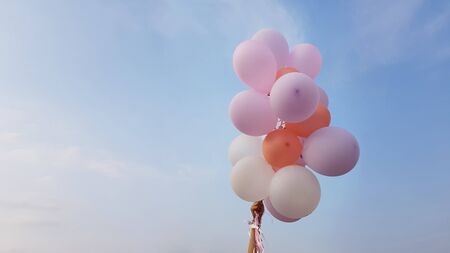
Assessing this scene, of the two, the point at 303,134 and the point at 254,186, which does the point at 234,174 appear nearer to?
the point at 254,186

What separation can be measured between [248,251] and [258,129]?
126 cm

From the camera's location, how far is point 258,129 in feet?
13.3

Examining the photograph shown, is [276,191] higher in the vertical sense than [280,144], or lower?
lower

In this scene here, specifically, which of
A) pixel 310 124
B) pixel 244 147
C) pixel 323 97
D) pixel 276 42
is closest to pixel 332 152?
pixel 310 124

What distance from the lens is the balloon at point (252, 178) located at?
4074 millimetres

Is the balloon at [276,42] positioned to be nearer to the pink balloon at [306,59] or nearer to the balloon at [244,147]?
the pink balloon at [306,59]

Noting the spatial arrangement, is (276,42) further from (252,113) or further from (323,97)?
(252,113)

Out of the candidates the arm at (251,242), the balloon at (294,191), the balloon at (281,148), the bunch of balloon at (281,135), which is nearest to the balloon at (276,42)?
the bunch of balloon at (281,135)

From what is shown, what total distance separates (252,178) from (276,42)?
1430 mm

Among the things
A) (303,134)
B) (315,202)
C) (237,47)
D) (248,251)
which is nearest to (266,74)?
(237,47)

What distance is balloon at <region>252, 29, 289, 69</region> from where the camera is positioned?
4.39m

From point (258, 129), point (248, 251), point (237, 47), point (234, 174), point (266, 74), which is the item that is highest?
point (237, 47)

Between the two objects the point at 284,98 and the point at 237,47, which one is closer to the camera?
the point at 284,98

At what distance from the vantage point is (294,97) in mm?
3740
